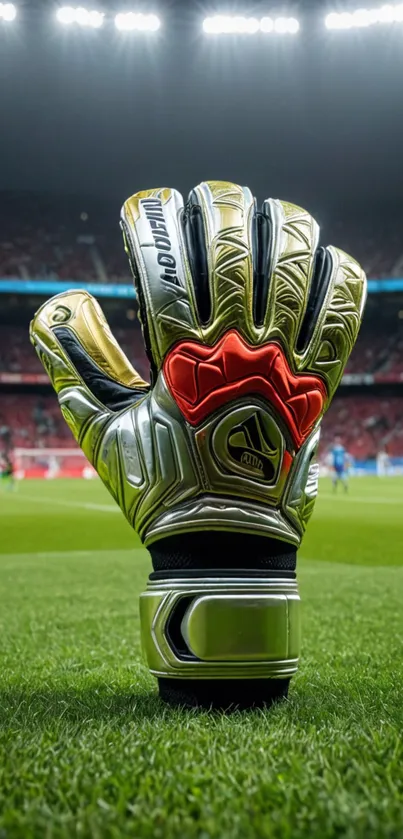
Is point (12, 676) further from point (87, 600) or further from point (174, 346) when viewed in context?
point (87, 600)

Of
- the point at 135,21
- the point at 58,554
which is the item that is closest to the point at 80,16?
the point at 135,21

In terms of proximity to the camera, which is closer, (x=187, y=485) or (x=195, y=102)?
(x=187, y=485)

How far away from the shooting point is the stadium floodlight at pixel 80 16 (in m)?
17.8

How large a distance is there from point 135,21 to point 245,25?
2.77m

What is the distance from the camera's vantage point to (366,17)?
18.1 meters

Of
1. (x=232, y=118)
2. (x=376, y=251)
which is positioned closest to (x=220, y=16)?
(x=232, y=118)

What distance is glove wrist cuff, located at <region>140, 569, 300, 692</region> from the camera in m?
1.07

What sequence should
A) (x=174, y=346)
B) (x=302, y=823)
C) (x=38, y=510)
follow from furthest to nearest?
1. (x=38, y=510)
2. (x=174, y=346)
3. (x=302, y=823)

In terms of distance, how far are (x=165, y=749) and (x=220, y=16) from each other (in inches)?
806

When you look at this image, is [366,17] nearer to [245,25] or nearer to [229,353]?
[245,25]

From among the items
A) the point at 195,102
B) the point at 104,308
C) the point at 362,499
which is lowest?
the point at 362,499

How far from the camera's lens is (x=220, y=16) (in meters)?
18.5

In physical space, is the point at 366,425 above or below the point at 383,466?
above

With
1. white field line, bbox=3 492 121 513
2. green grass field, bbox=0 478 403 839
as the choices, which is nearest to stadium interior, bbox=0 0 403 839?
green grass field, bbox=0 478 403 839
